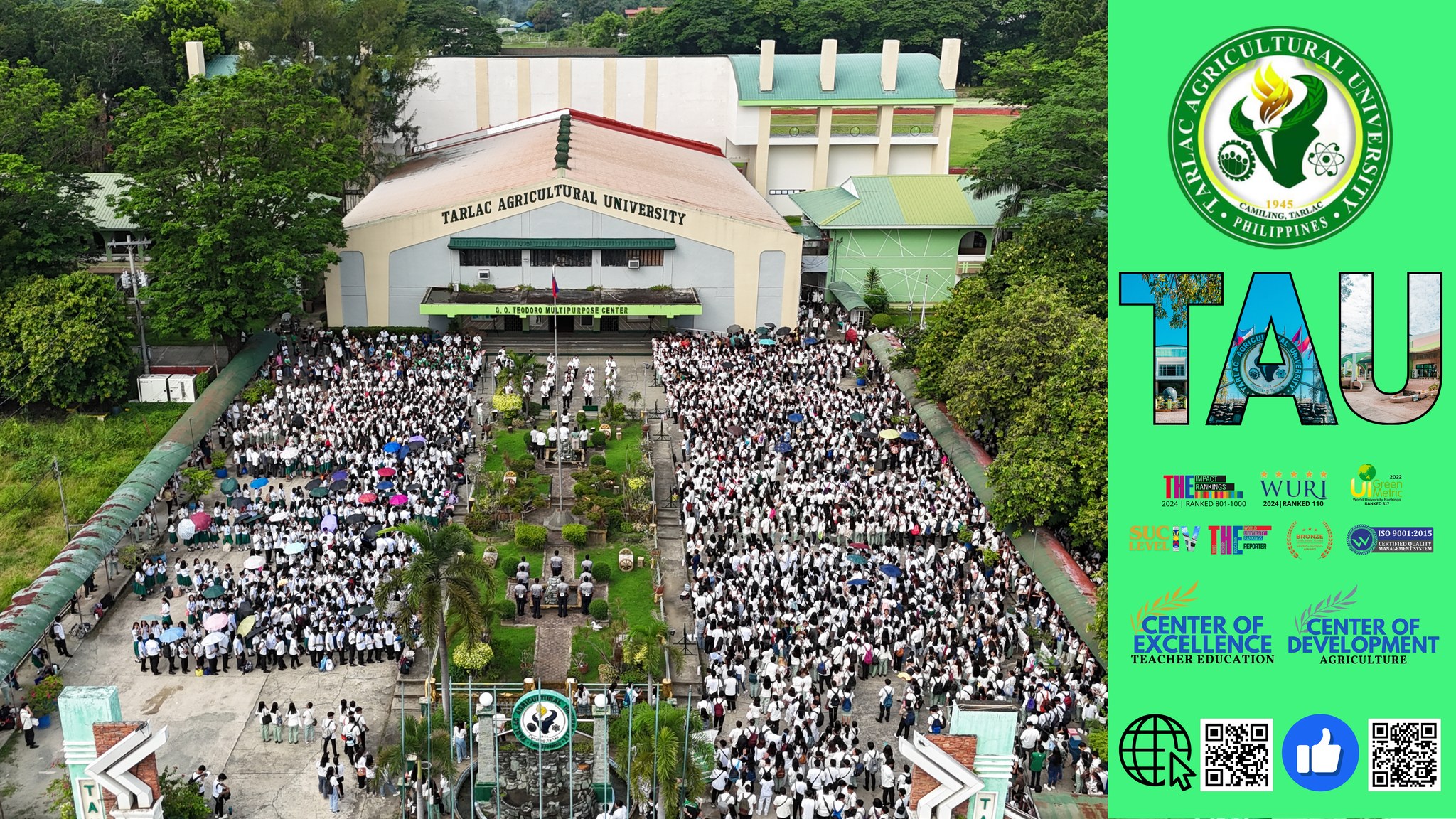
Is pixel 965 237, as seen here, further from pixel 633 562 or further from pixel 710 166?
pixel 633 562

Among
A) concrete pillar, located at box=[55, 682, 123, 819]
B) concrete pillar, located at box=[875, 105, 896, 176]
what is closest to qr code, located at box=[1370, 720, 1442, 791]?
concrete pillar, located at box=[55, 682, 123, 819]

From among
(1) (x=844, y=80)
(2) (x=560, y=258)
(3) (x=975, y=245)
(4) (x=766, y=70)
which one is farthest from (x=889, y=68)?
(2) (x=560, y=258)

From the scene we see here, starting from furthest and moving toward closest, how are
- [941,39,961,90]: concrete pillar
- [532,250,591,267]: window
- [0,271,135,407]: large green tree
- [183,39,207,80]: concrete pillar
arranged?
1. [183,39,207,80]: concrete pillar
2. [941,39,961,90]: concrete pillar
3. [532,250,591,267]: window
4. [0,271,135,407]: large green tree

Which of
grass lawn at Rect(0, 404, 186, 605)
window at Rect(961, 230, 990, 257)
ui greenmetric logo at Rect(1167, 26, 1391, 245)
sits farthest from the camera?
window at Rect(961, 230, 990, 257)

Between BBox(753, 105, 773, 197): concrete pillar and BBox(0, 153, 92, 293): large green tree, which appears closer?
BBox(0, 153, 92, 293): large green tree

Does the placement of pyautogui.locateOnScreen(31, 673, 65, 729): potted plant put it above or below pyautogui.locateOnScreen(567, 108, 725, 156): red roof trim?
below

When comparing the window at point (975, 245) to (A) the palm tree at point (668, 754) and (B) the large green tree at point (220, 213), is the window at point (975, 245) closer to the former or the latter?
(B) the large green tree at point (220, 213)

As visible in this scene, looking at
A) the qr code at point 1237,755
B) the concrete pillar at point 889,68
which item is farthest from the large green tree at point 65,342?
the concrete pillar at point 889,68

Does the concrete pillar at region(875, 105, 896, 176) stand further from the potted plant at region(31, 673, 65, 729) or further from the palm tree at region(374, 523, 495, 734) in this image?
the potted plant at region(31, 673, 65, 729)
